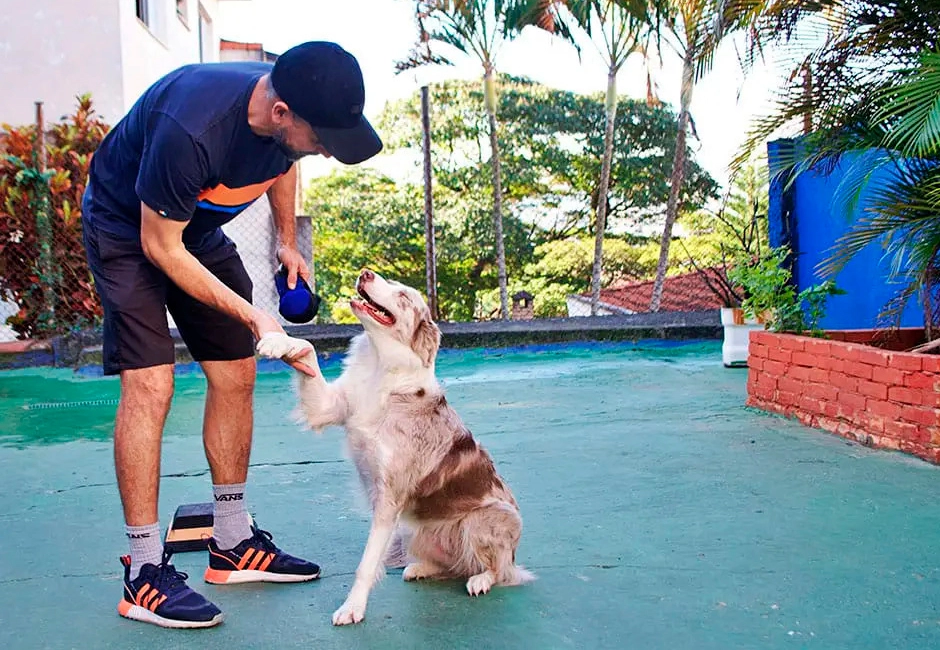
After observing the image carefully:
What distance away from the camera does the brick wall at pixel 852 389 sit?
4.74m

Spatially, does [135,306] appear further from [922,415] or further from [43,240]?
[43,240]

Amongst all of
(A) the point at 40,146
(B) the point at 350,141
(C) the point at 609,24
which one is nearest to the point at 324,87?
(B) the point at 350,141

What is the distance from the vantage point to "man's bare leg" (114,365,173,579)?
297 cm

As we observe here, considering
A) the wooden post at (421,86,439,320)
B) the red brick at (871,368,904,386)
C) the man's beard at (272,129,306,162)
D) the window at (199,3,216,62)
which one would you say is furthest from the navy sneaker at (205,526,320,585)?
the window at (199,3,216,62)

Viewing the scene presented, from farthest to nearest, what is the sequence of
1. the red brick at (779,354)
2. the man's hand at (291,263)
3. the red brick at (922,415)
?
the red brick at (779,354)
the red brick at (922,415)
the man's hand at (291,263)

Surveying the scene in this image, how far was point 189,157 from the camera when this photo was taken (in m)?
2.72

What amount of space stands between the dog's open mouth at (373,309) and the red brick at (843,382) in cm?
327

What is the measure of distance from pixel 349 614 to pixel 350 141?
142 centimetres

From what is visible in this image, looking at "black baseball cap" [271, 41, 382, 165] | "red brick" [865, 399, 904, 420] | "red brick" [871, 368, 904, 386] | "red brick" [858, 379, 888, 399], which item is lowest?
"red brick" [865, 399, 904, 420]

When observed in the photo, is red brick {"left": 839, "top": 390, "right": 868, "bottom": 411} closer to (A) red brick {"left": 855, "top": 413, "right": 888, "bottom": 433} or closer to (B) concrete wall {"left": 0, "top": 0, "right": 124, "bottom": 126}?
(A) red brick {"left": 855, "top": 413, "right": 888, "bottom": 433}

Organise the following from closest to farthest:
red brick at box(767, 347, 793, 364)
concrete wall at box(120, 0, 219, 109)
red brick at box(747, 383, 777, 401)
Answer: red brick at box(767, 347, 793, 364) → red brick at box(747, 383, 777, 401) → concrete wall at box(120, 0, 219, 109)

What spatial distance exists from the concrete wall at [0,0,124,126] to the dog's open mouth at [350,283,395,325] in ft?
33.1

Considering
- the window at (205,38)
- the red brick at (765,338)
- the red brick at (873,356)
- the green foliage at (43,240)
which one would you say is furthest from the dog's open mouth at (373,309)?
the window at (205,38)

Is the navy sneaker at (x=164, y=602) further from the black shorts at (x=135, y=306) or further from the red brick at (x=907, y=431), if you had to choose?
the red brick at (x=907, y=431)
